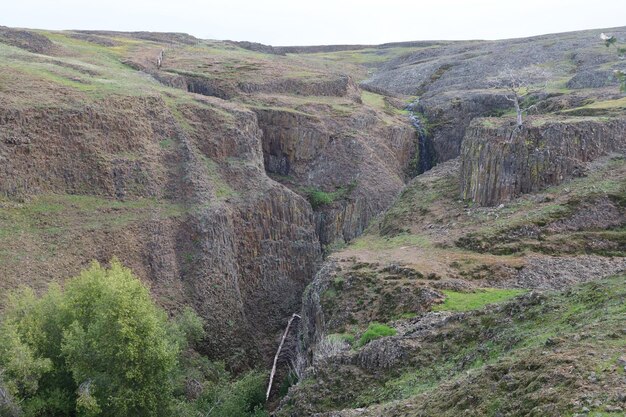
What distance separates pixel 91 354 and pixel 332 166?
122ft

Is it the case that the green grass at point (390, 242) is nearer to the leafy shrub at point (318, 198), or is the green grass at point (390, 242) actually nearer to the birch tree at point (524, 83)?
the leafy shrub at point (318, 198)

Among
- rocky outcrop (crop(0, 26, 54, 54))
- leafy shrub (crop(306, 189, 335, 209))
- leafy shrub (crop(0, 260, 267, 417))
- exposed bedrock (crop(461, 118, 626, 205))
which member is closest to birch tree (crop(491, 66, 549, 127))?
leafy shrub (crop(306, 189, 335, 209))

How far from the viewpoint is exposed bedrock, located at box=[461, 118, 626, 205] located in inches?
1355

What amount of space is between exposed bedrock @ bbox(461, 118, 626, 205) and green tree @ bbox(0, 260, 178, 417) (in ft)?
65.1

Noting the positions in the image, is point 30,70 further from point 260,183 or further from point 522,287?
point 522,287

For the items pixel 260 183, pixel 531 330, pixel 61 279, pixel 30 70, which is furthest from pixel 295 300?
pixel 531 330

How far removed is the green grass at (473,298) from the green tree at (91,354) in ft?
36.6

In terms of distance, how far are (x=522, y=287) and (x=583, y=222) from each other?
6095mm

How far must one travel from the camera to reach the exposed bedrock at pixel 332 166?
5612cm

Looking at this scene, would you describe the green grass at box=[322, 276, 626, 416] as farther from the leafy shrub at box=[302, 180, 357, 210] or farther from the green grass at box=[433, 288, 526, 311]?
the leafy shrub at box=[302, 180, 357, 210]

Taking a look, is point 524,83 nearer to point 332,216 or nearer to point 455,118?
point 455,118

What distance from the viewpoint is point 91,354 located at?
24.6m

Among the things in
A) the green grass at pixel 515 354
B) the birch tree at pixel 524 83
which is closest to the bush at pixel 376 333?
the green grass at pixel 515 354

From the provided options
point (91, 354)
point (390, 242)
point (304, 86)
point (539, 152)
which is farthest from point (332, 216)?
point (91, 354)
